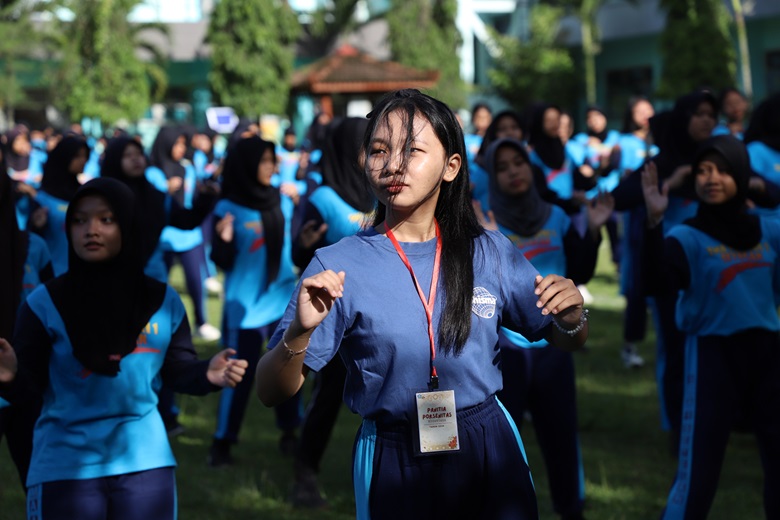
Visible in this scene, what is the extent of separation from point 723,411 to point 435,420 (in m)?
2.18

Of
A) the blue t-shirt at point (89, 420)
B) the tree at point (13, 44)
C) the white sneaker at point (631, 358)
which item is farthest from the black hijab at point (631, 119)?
the tree at point (13, 44)

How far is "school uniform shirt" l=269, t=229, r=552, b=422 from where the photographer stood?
10.4 ft

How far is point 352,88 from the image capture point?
115 ft

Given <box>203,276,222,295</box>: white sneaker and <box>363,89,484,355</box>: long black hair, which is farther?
<box>203,276,222,295</box>: white sneaker

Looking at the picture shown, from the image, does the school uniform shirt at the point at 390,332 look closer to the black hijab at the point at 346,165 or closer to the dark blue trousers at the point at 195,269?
the black hijab at the point at 346,165

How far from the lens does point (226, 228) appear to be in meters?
7.24

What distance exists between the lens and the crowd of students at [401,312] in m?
3.19

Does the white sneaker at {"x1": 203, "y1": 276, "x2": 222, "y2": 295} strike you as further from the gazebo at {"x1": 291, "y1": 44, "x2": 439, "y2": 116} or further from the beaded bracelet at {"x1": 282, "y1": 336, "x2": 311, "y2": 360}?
the gazebo at {"x1": 291, "y1": 44, "x2": 439, "y2": 116}

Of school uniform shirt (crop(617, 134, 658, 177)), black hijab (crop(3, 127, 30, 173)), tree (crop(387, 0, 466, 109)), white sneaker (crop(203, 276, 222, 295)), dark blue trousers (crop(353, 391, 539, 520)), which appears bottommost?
white sneaker (crop(203, 276, 222, 295))

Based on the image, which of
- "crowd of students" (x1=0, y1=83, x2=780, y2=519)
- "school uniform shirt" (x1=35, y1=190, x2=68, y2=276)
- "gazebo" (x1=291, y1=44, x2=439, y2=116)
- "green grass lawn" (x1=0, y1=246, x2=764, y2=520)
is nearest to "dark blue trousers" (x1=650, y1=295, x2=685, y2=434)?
"crowd of students" (x1=0, y1=83, x2=780, y2=519)

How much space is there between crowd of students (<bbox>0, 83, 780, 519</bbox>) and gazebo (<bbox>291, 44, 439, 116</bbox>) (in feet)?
84.5

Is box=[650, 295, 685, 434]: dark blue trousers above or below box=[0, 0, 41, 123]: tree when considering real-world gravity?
below

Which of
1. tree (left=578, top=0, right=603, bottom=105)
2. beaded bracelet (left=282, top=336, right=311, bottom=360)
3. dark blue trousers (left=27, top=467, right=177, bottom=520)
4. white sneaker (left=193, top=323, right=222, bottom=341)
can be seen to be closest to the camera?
beaded bracelet (left=282, top=336, right=311, bottom=360)

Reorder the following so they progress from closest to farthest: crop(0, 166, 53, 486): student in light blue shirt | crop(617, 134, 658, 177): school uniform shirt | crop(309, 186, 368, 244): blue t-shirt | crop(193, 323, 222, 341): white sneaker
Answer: crop(0, 166, 53, 486): student in light blue shirt < crop(309, 186, 368, 244): blue t-shirt < crop(193, 323, 222, 341): white sneaker < crop(617, 134, 658, 177): school uniform shirt
